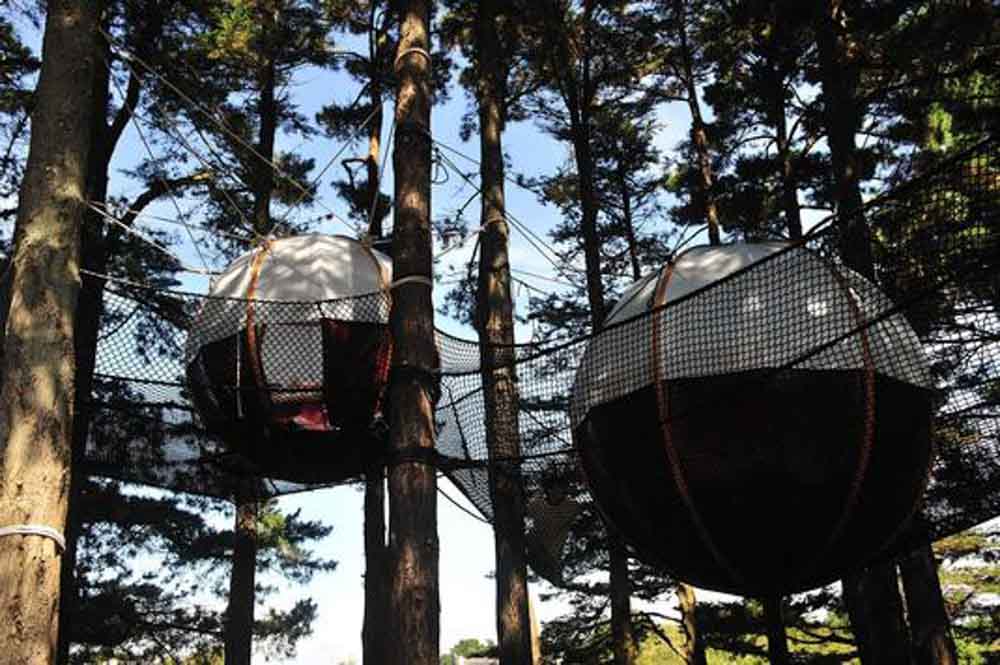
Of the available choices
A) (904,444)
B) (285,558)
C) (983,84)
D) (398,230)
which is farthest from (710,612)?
(904,444)

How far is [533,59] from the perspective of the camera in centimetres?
1379

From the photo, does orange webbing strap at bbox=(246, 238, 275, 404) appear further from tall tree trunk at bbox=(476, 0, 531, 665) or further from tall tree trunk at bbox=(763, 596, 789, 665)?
tall tree trunk at bbox=(763, 596, 789, 665)

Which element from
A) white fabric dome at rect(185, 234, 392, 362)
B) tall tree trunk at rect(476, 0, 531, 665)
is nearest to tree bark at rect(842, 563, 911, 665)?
tall tree trunk at rect(476, 0, 531, 665)

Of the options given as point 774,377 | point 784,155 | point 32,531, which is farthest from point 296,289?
point 784,155

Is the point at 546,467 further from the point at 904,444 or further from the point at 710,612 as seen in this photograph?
the point at 710,612

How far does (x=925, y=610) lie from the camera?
9078 millimetres

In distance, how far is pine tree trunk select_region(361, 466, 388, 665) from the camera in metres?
11.4

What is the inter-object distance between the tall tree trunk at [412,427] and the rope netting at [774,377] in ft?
0.72

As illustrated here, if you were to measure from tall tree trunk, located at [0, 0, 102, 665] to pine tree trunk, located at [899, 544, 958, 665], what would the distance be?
7.89 metres

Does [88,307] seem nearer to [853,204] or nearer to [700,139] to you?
[853,204]

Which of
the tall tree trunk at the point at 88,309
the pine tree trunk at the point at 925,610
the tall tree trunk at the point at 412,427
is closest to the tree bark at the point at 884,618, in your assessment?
the pine tree trunk at the point at 925,610

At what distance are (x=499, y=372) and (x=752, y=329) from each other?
369 cm

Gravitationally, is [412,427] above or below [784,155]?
below

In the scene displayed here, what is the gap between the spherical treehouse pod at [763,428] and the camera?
3.30 meters
